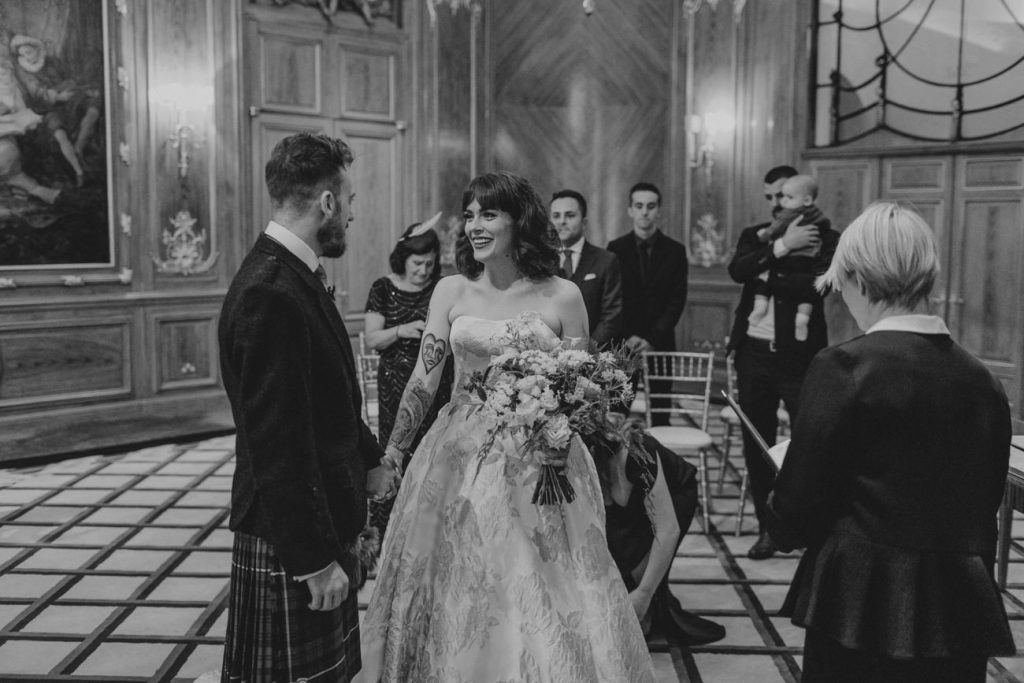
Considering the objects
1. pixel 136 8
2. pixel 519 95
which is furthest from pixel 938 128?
pixel 136 8

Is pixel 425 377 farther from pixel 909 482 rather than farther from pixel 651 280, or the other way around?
pixel 651 280

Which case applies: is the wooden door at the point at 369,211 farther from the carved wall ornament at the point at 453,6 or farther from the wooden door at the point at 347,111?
the carved wall ornament at the point at 453,6

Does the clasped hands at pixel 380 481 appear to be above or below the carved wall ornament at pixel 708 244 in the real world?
below

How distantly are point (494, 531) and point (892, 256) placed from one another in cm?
136

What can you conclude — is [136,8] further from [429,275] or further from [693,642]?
[693,642]

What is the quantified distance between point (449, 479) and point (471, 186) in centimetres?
89

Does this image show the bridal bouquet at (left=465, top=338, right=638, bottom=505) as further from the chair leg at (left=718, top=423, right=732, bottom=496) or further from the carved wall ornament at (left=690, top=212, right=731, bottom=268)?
the carved wall ornament at (left=690, top=212, right=731, bottom=268)

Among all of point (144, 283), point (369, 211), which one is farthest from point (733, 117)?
point (144, 283)

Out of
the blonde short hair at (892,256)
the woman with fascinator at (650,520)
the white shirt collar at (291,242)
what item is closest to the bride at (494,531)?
the woman with fascinator at (650,520)

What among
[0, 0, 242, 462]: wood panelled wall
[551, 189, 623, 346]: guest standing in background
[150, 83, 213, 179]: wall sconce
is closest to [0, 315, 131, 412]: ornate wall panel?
[0, 0, 242, 462]: wood panelled wall

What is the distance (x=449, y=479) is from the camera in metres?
2.92

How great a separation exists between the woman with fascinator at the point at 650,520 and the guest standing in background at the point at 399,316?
1256 millimetres

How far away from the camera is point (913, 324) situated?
1.89 meters

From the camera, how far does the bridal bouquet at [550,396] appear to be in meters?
2.58
